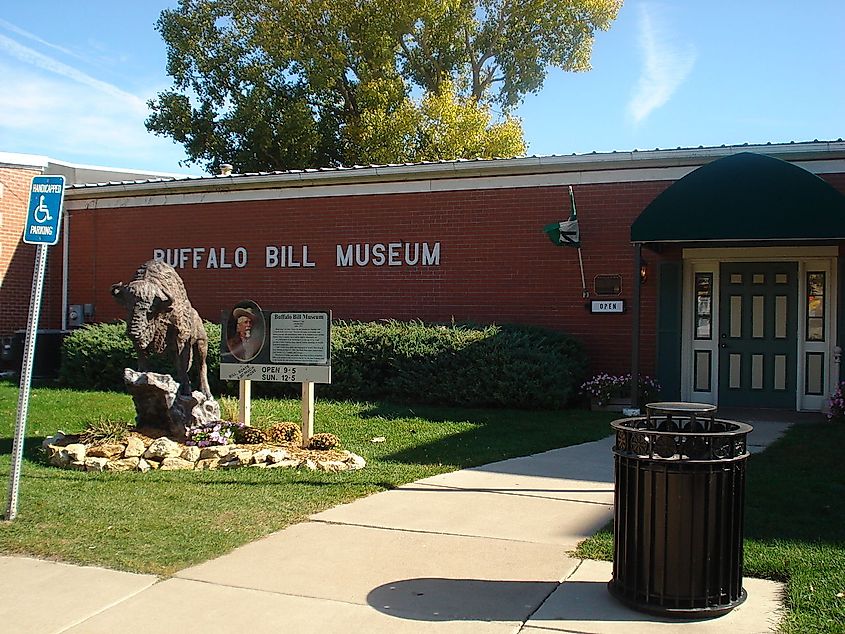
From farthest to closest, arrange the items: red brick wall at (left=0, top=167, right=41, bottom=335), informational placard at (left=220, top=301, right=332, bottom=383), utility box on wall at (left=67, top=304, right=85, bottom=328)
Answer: red brick wall at (left=0, top=167, right=41, bottom=335)
utility box on wall at (left=67, top=304, right=85, bottom=328)
informational placard at (left=220, top=301, right=332, bottom=383)

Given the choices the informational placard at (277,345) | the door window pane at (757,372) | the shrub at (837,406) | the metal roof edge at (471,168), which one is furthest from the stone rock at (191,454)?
the door window pane at (757,372)

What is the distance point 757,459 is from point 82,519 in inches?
260

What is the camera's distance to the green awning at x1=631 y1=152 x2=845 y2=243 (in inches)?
427

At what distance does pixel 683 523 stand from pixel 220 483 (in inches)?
188

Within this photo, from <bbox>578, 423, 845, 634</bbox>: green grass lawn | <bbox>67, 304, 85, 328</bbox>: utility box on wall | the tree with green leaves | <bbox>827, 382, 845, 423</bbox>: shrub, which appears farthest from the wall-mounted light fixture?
the tree with green leaves

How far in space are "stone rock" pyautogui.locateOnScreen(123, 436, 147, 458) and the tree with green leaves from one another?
22531 mm

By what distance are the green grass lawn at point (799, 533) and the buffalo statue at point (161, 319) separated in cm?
532

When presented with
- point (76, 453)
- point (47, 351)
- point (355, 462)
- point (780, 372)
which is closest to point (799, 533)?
point (355, 462)

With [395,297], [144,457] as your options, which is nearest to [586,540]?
[144,457]

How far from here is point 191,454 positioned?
364 inches

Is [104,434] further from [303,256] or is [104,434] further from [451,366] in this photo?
[303,256]

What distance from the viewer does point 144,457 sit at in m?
9.14

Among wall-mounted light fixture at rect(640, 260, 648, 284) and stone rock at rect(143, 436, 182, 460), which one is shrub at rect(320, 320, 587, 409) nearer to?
wall-mounted light fixture at rect(640, 260, 648, 284)

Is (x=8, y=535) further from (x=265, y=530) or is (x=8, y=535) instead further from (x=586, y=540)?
(x=586, y=540)
